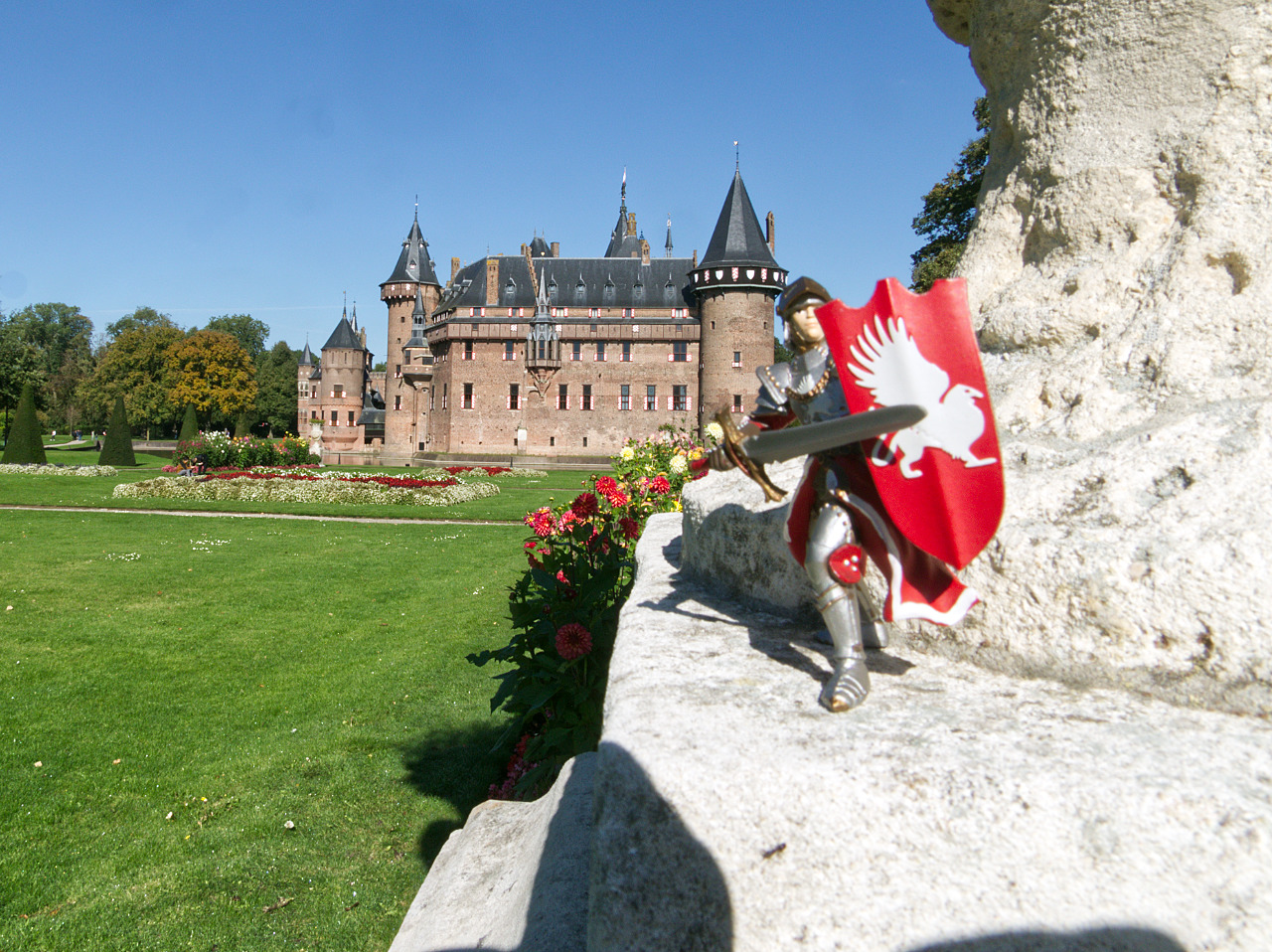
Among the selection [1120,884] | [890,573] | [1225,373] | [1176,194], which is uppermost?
[1176,194]

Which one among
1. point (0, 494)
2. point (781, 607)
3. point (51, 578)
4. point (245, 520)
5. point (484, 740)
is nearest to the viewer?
point (781, 607)

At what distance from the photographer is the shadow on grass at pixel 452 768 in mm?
4367

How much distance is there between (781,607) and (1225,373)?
5.73 feet

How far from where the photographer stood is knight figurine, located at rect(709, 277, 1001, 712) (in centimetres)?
236

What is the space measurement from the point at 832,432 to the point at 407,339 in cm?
6053

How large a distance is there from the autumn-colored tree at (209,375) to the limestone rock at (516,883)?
Answer: 67.2m

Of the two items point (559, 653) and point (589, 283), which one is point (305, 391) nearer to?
point (589, 283)

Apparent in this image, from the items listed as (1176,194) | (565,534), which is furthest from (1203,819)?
(565,534)

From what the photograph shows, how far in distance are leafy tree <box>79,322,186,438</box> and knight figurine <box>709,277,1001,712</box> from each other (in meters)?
69.2

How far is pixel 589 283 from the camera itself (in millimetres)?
55719

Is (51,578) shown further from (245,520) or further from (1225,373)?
(1225,373)

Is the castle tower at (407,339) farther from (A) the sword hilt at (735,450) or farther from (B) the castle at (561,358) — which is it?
(A) the sword hilt at (735,450)

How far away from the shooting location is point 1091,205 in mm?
3312

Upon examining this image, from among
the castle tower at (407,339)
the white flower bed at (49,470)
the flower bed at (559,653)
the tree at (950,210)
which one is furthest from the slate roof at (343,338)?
the flower bed at (559,653)
